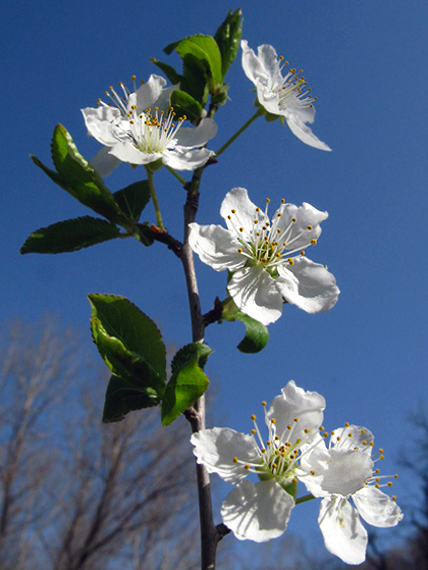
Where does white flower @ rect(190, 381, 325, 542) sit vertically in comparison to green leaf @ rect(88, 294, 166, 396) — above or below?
below

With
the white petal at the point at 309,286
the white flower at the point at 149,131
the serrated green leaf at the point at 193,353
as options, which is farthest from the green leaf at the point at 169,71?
the serrated green leaf at the point at 193,353

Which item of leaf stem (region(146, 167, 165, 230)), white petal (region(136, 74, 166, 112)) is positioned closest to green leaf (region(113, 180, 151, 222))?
leaf stem (region(146, 167, 165, 230))

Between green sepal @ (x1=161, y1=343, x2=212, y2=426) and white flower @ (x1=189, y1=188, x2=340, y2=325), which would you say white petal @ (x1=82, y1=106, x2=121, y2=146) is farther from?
green sepal @ (x1=161, y1=343, x2=212, y2=426)

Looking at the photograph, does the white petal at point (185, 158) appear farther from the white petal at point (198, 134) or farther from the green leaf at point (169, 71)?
the green leaf at point (169, 71)

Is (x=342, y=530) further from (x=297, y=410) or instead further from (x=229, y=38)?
(x=229, y=38)

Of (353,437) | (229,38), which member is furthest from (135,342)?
(229,38)

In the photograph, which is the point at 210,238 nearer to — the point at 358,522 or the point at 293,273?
the point at 293,273

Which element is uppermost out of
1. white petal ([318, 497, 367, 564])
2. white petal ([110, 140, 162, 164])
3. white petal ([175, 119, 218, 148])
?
white petal ([175, 119, 218, 148])
